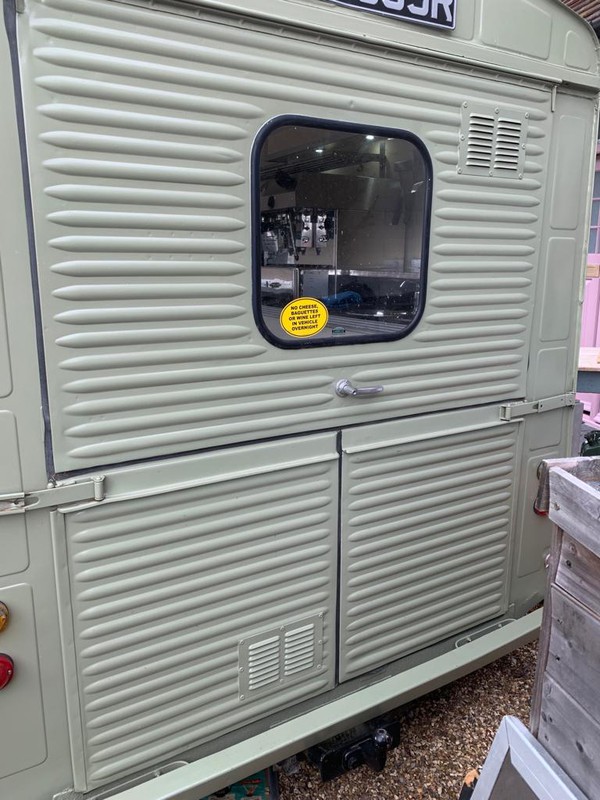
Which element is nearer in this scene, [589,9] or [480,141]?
[480,141]

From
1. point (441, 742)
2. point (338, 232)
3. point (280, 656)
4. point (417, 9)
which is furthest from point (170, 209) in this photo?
point (441, 742)

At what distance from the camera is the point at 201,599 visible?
6.96 feet

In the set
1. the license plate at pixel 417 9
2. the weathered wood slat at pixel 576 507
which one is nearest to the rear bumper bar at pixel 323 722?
the weathered wood slat at pixel 576 507

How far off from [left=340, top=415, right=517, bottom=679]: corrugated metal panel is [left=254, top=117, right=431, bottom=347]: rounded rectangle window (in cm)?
46

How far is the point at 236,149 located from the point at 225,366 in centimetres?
66

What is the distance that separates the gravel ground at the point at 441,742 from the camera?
8.46ft

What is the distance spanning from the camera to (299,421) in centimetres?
225

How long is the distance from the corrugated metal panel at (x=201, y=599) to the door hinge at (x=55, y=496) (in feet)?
0.17

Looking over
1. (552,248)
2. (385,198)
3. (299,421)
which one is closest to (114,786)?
(299,421)

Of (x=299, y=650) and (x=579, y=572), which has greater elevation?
(x=579, y=572)

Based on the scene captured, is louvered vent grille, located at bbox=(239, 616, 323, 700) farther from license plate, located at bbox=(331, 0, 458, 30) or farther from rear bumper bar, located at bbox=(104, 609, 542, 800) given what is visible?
license plate, located at bbox=(331, 0, 458, 30)

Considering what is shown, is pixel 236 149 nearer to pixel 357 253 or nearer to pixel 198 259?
pixel 198 259

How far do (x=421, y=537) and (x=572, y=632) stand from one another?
1143mm

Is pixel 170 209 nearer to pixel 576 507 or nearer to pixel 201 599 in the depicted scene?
pixel 201 599
